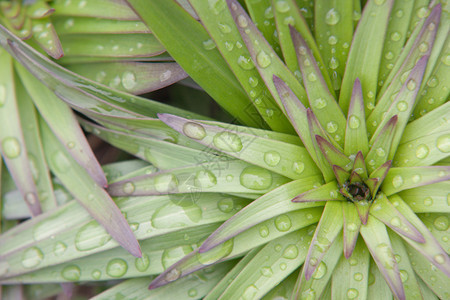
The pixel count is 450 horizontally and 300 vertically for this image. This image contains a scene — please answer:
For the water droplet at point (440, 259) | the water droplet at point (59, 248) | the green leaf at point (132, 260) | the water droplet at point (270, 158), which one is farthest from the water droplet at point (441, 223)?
the water droplet at point (59, 248)

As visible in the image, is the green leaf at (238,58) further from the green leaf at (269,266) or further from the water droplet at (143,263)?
the water droplet at (143,263)

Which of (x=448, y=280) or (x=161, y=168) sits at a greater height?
(x=161, y=168)

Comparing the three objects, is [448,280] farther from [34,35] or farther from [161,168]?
[34,35]

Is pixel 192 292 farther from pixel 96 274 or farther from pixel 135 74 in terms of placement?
pixel 135 74

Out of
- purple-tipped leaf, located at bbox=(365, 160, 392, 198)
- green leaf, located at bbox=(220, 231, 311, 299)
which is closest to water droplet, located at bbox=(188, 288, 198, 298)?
green leaf, located at bbox=(220, 231, 311, 299)

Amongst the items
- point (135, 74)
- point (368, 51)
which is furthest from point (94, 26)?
point (368, 51)

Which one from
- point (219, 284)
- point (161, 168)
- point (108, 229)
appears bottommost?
point (219, 284)

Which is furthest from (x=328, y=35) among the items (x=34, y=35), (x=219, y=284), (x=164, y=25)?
(x=34, y=35)
